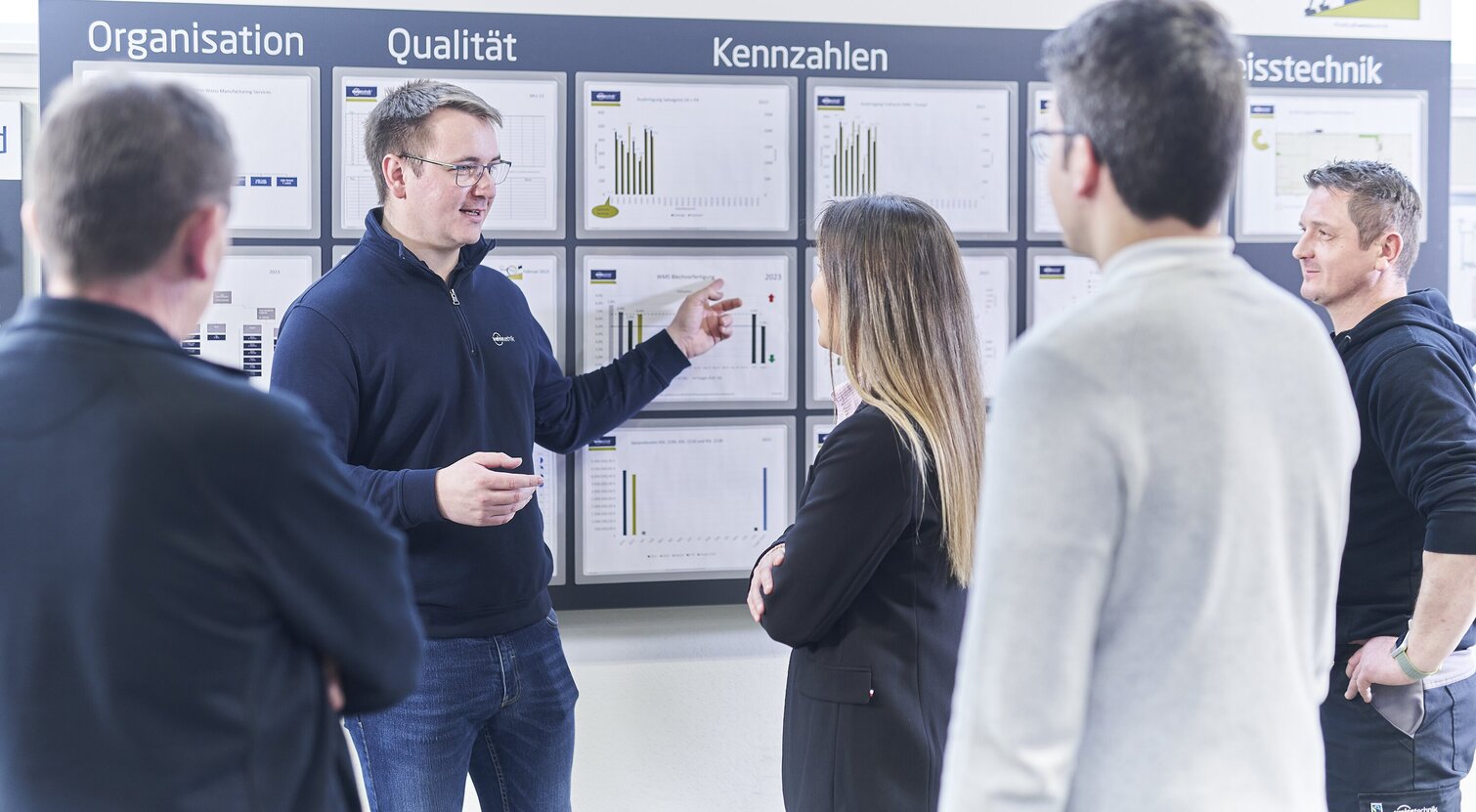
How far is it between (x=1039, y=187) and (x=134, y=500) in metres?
2.23

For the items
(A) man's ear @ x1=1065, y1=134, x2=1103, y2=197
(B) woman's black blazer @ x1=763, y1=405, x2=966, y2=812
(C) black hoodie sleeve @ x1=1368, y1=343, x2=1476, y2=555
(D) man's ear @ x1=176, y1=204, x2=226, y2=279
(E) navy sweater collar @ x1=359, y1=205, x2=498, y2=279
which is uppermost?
(E) navy sweater collar @ x1=359, y1=205, x2=498, y2=279

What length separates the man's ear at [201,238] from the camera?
40.1 inches

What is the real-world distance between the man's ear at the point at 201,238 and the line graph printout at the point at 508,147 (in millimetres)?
1477

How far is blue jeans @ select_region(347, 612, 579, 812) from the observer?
1.97 metres

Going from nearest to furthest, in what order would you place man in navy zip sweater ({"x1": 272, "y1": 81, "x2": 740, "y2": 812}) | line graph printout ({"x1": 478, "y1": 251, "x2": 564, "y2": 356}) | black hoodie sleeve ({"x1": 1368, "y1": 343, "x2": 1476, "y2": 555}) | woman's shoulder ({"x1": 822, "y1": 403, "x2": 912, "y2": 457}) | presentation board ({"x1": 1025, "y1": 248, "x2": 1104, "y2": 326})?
1. woman's shoulder ({"x1": 822, "y1": 403, "x2": 912, "y2": 457})
2. black hoodie sleeve ({"x1": 1368, "y1": 343, "x2": 1476, "y2": 555})
3. man in navy zip sweater ({"x1": 272, "y1": 81, "x2": 740, "y2": 812})
4. line graph printout ({"x1": 478, "y1": 251, "x2": 564, "y2": 356})
5. presentation board ({"x1": 1025, "y1": 248, "x2": 1104, "y2": 326})

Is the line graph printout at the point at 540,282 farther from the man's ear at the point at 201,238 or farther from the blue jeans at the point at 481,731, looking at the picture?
the man's ear at the point at 201,238

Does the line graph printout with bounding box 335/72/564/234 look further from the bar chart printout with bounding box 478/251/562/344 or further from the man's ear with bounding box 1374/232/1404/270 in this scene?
Answer: the man's ear with bounding box 1374/232/1404/270

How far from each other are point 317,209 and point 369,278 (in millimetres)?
553

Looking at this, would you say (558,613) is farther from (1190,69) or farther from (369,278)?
(1190,69)

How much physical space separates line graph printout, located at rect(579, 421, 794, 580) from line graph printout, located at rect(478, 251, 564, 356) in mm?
281

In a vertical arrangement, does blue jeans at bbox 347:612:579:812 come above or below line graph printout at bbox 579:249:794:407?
below

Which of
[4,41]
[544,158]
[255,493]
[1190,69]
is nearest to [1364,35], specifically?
[544,158]

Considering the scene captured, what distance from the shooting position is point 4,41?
2500mm

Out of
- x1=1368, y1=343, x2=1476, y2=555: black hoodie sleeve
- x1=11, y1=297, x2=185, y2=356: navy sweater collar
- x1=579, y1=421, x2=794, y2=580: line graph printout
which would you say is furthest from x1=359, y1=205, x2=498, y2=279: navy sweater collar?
x1=1368, y1=343, x2=1476, y2=555: black hoodie sleeve
